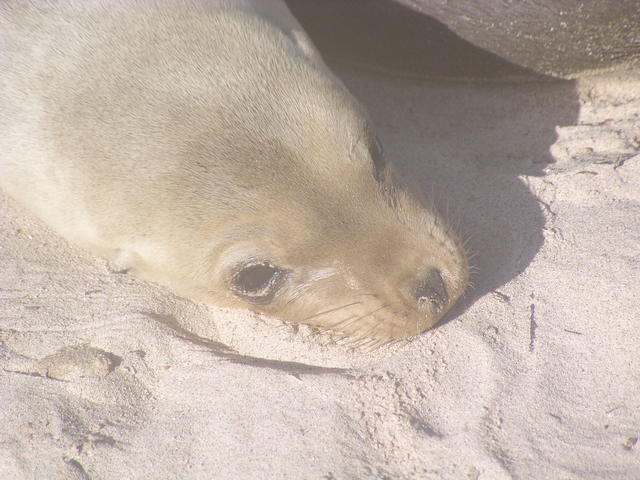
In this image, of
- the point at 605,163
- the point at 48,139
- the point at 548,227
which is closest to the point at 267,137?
the point at 48,139

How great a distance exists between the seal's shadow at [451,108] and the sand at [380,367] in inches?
1.0

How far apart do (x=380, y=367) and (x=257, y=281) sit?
611mm

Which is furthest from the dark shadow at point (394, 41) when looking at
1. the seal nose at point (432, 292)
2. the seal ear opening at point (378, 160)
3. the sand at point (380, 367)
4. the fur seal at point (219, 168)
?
the seal nose at point (432, 292)

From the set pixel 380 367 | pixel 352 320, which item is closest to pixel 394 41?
pixel 352 320

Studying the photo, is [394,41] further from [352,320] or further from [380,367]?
[380,367]

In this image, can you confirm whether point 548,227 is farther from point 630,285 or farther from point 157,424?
point 157,424

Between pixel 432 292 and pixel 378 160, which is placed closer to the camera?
pixel 432 292

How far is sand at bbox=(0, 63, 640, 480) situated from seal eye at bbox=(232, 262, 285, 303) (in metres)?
0.19

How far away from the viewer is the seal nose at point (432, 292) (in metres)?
2.54

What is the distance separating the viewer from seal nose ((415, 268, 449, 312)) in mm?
2541

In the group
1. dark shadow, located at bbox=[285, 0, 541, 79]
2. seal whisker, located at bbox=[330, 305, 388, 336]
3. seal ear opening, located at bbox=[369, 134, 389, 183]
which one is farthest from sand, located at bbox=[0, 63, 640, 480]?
dark shadow, located at bbox=[285, 0, 541, 79]

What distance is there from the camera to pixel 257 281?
108 inches

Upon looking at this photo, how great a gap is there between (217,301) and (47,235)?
1.11 metres

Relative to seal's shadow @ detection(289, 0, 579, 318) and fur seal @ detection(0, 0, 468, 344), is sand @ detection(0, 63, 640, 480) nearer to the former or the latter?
seal's shadow @ detection(289, 0, 579, 318)
